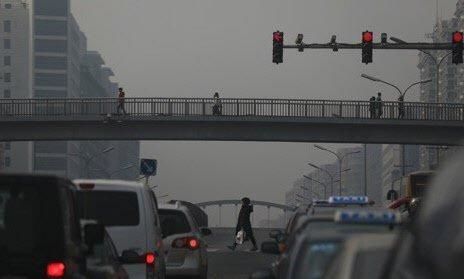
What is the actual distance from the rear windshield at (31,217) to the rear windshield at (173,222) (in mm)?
10375

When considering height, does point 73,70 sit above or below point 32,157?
above

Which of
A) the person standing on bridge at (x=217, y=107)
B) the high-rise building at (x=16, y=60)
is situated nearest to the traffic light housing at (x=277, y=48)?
the person standing on bridge at (x=217, y=107)

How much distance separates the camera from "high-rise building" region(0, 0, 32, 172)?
182 meters

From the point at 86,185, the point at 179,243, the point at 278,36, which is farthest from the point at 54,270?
the point at 278,36

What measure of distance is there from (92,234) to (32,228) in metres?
1.41

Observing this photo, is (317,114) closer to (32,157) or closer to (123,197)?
(123,197)

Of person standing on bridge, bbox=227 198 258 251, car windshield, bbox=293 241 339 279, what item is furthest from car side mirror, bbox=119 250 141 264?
person standing on bridge, bbox=227 198 258 251

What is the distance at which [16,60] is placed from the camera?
613ft

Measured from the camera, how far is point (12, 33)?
186875 millimetres

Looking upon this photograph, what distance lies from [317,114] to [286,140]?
2204mm

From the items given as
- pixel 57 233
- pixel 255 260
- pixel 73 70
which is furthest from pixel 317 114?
pixel 73 70

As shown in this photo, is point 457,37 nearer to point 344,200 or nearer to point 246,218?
point 246,218

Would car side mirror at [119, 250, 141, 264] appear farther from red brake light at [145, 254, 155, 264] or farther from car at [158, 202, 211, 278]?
car at [158, 202, 211, 278]

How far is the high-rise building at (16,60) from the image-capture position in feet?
597
